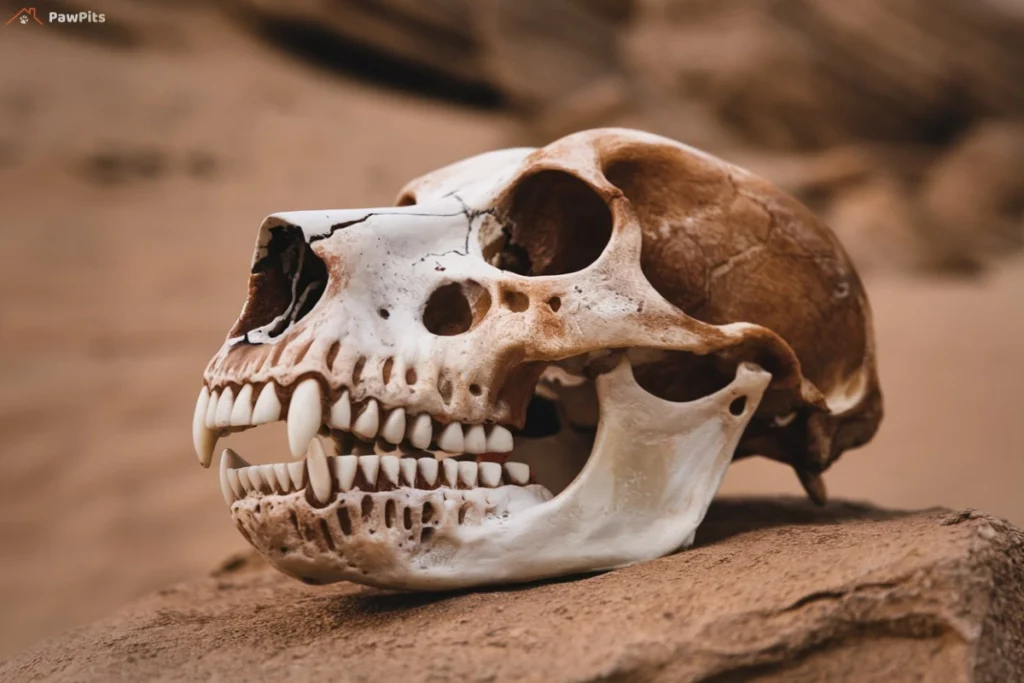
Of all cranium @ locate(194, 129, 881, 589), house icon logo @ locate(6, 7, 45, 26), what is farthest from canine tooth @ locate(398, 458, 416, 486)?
house icon logo @ locate(6, 7, 45, 26)

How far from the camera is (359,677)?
3.65 ft

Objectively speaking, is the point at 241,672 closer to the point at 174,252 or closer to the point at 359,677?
the point at 359,677

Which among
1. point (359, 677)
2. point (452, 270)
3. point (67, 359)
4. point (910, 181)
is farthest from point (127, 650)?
point (910, 181)

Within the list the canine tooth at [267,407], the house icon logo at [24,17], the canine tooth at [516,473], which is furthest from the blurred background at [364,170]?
the canine tooth at [267,407]

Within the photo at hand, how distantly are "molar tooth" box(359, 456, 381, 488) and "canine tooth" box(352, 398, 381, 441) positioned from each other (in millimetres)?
33

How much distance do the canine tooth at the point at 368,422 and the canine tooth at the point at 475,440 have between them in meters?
0.15

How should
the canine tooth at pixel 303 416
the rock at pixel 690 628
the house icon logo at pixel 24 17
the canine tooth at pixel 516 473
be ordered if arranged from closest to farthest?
the rock at pixel 690 628 < the canine tooth at pixel 303 416 < the canine tooth at pixel 516 473 < the house icon logo at pixel 24 17

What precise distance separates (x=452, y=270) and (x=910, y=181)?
428cm

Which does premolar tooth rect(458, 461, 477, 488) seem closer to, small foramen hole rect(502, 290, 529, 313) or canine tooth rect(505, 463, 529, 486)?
canine tooth rect(505, 463, 529, 486)

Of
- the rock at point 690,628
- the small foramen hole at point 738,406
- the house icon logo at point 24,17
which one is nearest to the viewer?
the rock at point 690,628

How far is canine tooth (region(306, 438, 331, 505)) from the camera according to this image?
1.30 meters

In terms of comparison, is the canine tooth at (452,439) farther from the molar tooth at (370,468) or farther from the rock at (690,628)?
the rock at (690,628)

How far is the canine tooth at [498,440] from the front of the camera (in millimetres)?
1450

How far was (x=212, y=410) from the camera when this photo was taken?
1.40 meters
